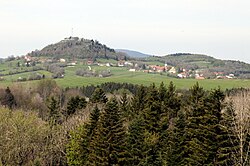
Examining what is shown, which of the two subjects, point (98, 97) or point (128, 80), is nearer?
point (98, 97)

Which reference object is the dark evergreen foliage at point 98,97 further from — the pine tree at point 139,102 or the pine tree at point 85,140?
the pine tree at point 85,140

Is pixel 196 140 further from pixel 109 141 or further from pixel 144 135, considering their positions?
pixel 109 141

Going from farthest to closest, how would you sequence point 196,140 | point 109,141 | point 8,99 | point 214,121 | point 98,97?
point 8,99
point 98,97
point 109,141
point 196,140
point 214,121

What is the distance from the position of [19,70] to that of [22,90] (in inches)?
2522

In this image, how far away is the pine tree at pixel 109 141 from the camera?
123 feet

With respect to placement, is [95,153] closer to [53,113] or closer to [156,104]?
[156,104]

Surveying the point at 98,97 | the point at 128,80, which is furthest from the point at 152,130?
the point at 128,80

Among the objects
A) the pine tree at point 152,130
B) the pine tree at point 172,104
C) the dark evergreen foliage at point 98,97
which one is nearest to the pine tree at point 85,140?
the pine tree at point 152,130

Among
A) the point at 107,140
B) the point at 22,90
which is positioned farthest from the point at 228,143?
the point at 22,90

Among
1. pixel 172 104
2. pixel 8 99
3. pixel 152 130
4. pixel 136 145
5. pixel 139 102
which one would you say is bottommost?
pixel 8 99

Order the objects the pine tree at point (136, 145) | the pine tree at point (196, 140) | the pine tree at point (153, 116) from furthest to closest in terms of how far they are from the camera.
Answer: the pine tree at point (153, 116) → the pine tree at point (136, 145) → the pine tree at point (196, 140)

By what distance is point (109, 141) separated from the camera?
1480 inches

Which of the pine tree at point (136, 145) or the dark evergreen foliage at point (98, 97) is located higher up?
the dark evergreen foliage at point (98, 97)

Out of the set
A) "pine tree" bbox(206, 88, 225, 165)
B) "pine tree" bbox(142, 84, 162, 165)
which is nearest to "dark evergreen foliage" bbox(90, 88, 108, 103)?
"pine tree" bbox(142, 84, 162, 165)
